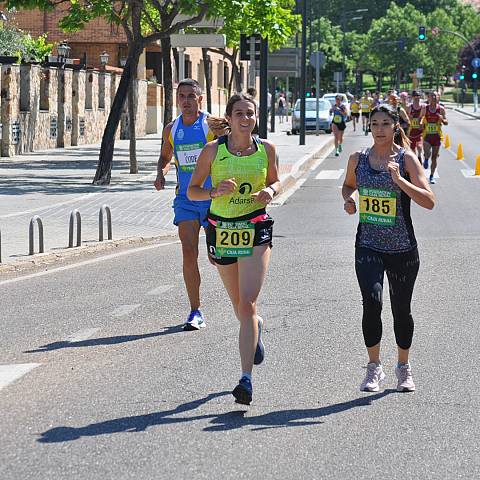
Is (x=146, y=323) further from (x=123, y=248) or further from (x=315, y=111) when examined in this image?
(x=315, y=111)

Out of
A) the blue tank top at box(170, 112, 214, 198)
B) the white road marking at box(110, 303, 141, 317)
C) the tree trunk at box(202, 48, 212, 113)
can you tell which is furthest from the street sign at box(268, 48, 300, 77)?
the blue tank top at box(170, 112, 214, 198)

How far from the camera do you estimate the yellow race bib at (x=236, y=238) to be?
25.0 feet

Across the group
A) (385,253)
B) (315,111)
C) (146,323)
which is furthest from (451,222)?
(315,111)

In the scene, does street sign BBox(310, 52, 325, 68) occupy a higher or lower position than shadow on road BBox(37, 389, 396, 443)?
higher

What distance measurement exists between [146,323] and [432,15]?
17754 centimetres

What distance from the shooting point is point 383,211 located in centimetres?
769

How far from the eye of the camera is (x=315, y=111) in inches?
2469

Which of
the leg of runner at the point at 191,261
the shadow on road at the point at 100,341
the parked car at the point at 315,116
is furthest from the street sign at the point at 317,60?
the shadow on road at the point at 100,341

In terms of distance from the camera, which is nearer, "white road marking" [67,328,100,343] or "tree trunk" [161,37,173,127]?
"white road marking" [67,328,100,343]

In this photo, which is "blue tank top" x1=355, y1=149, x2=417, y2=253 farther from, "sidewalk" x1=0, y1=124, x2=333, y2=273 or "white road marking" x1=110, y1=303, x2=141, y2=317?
"sidewalk" x1=0, y1=124, x2=333, y2=273

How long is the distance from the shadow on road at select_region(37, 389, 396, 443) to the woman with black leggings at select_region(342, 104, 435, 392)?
572mm

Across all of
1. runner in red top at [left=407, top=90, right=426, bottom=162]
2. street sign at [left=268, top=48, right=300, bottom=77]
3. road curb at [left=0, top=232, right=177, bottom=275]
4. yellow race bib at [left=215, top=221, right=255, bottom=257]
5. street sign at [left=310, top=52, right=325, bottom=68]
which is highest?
street sign at [left=310, top=52, right=325, bottom=68]

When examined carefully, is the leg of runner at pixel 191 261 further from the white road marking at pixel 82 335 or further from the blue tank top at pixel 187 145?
the white road marking at pixel 82 335

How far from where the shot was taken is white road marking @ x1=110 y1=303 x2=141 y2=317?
1095 centimetres
